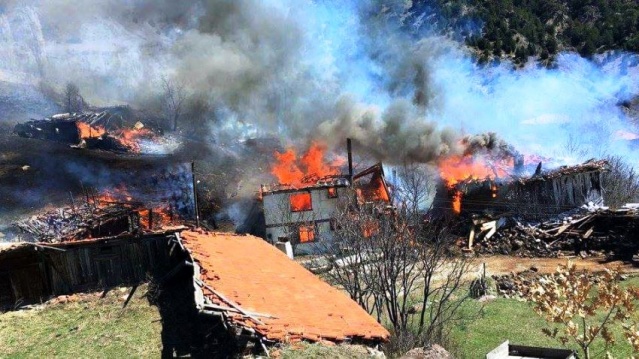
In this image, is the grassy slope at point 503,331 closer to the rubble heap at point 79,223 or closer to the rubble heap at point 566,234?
the rubble heap at point 566,234

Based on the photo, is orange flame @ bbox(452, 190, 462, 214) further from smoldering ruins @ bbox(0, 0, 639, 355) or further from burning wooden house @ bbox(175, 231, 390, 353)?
burning wooden house @ bbox(175, 231, 390, 353)

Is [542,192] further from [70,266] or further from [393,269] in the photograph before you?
[70,266]

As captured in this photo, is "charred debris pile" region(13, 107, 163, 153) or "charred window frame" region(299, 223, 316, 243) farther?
"charred debris pile" region(13, 107, 163, 153)

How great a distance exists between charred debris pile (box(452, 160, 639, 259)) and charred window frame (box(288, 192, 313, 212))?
425 inches

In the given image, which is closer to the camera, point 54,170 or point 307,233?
point 307,233

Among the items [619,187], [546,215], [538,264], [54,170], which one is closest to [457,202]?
[546,215]

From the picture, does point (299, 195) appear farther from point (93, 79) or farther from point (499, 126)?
point (93, 79)

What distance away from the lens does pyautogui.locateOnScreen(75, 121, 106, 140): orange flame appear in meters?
51.9

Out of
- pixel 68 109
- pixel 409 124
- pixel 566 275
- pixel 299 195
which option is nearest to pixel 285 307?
pixel 566 275

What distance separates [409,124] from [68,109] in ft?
141

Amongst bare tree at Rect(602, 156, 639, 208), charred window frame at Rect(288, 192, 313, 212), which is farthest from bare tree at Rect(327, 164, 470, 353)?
bare tree at Rect(602, 156, 639, 208)

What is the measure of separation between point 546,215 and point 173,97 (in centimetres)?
5184

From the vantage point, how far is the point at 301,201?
37531 millimetres

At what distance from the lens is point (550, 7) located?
73.6 meters
